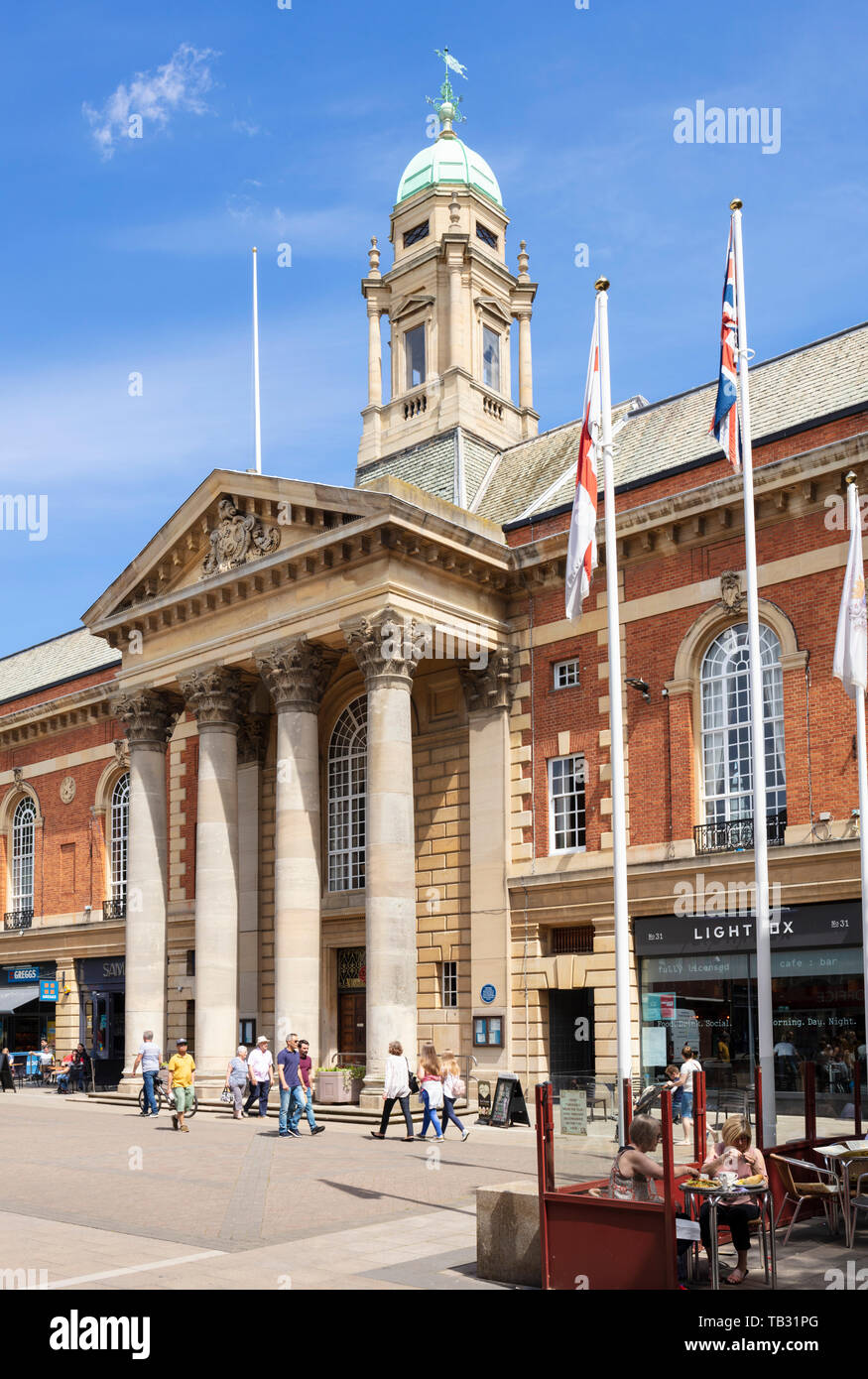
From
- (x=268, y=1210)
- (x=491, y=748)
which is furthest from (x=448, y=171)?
(x=268, y=1210)

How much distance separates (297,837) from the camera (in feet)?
103

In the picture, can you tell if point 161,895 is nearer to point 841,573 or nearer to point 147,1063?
point 147,1063

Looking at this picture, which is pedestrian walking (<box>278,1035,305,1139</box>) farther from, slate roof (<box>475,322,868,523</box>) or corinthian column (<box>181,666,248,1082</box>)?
slate roof (<box>475,322,868,523</box>)

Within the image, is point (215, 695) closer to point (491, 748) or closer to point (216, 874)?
point (216, 874)

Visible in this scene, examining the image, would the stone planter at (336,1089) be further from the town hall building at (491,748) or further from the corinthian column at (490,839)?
the corinthian column at (490,839)

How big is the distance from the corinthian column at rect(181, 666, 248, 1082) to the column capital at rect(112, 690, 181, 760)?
9.09ft

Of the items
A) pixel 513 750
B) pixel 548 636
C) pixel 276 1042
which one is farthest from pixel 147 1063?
pixel 548 636

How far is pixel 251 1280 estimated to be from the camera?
446 inches

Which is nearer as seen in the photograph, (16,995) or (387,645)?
(387,645)

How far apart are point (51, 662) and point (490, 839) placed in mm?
28928

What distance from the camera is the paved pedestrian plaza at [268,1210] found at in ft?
37.8

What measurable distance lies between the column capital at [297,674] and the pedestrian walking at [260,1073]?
8049 millimetres

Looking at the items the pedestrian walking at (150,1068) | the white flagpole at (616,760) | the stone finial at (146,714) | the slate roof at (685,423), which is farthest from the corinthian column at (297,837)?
the white flagpole at (616,760)

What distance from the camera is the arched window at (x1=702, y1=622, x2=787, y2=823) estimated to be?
90.0 feet
